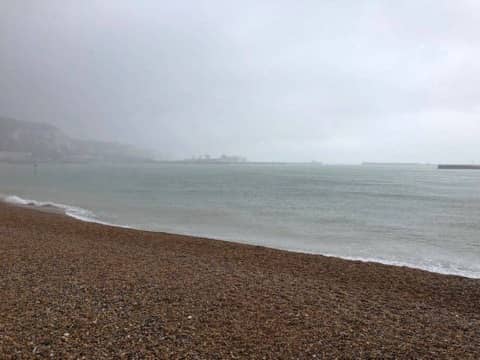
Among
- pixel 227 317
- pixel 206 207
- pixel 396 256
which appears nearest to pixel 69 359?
pixel 227 317

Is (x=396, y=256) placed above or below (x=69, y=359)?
below

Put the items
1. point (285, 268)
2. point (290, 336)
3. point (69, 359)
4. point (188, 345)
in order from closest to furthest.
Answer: point (69, 359)
point (188, 345)
point (290, 336)
point (285, 268)

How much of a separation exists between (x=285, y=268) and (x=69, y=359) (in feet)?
21.5

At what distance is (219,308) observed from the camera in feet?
19.1

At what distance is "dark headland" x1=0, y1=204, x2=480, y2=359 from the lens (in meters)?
4.41

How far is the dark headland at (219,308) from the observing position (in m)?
4.41

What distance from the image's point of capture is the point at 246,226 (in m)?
20.6

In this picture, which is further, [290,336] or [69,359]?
[290,336]

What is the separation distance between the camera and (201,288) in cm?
693

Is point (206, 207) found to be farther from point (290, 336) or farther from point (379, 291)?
point (290, 336)

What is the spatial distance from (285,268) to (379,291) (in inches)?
106

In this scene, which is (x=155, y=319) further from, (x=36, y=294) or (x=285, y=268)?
(x=285, y=268)

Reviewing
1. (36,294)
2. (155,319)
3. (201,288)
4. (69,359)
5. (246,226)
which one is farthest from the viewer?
(246,226)

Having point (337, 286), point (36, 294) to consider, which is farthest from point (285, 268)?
point (36, 294)
